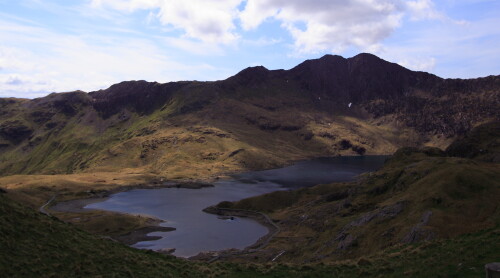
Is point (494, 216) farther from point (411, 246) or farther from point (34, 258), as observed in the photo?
point (34, 258)

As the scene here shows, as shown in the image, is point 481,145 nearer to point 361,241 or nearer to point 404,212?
point 404,212

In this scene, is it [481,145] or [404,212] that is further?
[481,145]

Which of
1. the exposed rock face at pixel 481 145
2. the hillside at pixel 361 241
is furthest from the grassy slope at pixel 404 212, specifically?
the exposed rock face at pixel 481 145

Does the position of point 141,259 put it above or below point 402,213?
above

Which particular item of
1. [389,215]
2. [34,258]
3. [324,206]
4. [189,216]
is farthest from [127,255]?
[189,216]

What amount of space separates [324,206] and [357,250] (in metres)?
57.1

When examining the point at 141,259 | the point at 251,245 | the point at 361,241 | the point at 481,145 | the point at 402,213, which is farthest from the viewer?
the point at 481,145

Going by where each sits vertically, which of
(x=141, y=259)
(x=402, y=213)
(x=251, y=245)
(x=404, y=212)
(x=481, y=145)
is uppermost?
(x=481, y=145)

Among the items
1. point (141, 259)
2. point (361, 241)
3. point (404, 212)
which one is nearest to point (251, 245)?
point (361, 241)

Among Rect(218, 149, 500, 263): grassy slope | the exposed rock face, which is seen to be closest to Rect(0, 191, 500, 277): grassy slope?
Rect(218, 149, 500, 263): grassy slope

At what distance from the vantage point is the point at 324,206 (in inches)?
4924

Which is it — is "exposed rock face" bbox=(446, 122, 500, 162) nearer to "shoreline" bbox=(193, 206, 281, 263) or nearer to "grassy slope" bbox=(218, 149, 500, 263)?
"grassy slope" bbox=(218, 149, 500, 263)

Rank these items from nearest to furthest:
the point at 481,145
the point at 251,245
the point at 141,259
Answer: the point at 141,259 < the point at 251,245 < the point at 481,145

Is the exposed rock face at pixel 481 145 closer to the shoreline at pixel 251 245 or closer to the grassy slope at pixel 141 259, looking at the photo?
the shoreline at pixel 251 245
